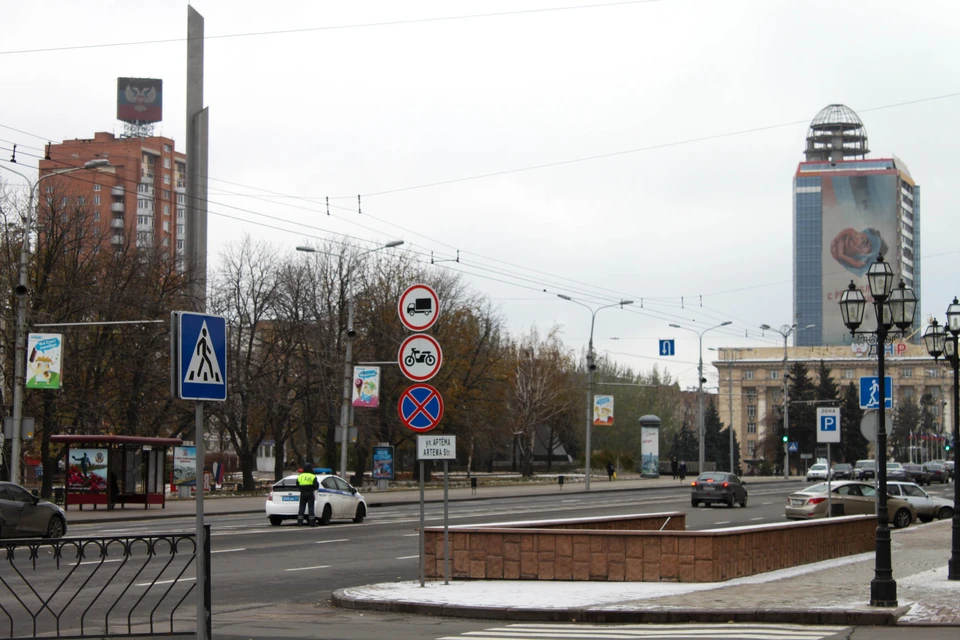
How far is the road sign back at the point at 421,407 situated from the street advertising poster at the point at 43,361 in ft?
74.6

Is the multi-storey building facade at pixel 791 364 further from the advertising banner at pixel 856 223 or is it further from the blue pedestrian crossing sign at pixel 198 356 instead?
the blue pedestrian crossing sign at pixel 198 356

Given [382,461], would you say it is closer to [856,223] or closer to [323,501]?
[323,501]

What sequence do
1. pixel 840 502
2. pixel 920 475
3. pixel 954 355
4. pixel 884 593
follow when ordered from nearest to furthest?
pixel 884 593, pixel 954 355, pixel 840 502, pixel 920 475

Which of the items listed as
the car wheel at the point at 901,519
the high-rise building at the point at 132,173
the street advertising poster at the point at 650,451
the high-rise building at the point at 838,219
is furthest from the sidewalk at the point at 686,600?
the high-rise building at the point at 838,219

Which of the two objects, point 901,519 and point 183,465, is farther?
point 183,465

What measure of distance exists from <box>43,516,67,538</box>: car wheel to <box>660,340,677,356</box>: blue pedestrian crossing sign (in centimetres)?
5087

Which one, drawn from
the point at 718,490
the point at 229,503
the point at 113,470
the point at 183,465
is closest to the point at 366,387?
the point at 229,503

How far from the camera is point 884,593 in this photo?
1350 centimetres

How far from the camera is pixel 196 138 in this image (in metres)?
33.6

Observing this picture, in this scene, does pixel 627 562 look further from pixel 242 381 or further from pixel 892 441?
pixel 892 441

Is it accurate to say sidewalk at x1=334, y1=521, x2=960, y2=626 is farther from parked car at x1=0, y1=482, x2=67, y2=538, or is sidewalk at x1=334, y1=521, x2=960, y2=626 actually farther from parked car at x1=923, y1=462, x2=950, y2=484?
parked car at x1=923, y1=462, x2=950, y2=484

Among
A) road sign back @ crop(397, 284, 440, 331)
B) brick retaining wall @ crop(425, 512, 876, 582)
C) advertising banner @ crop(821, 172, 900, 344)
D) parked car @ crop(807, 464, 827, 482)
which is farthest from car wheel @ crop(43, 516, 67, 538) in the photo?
advertising banner @ crop(821, 172, 900, 344)

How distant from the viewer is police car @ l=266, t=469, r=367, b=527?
30594 millimetres

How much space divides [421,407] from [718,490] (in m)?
32.3
